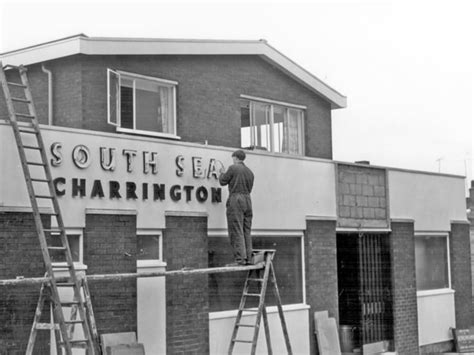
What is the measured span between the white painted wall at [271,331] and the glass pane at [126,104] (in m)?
4.29

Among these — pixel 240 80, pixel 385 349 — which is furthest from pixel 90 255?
pixel 385 349

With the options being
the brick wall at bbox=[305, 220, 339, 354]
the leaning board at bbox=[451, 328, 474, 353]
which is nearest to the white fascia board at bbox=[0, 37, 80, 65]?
the brick wall at bbox=[305, 220, 339, 354]

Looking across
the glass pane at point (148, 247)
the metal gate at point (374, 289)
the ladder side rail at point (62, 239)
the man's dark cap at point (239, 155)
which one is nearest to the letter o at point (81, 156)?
the ladder side rail at point (62, 239)

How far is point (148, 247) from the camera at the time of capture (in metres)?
13.7

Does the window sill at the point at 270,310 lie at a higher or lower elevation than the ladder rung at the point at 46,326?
lower

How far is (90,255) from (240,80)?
24.6 ft

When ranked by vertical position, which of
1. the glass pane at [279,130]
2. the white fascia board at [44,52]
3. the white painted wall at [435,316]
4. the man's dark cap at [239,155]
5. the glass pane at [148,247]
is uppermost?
the white fascia board at [44,52]

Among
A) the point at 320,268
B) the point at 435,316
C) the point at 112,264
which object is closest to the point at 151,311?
the point at 112,264

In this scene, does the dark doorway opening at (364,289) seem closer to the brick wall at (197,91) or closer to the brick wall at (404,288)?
the brick wall at (404,288)

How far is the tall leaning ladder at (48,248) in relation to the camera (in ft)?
34.6

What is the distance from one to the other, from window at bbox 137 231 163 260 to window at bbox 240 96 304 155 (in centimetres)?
545

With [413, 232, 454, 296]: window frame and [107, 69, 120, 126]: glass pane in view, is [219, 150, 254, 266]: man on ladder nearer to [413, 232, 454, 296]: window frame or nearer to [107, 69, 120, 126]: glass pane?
[107, 69, 120, 126]: glass pane

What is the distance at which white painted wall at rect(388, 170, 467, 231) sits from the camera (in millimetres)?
19269

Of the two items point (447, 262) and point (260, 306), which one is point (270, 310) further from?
point (447, 262)
